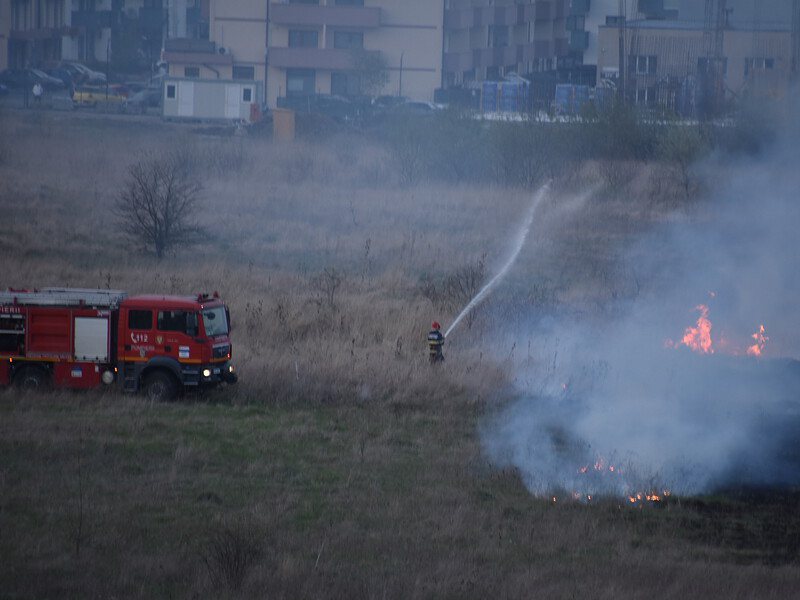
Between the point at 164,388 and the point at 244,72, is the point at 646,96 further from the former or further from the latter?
the point at 244,72

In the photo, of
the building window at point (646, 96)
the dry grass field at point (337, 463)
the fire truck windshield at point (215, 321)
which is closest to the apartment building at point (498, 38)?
the building window at point (646, 96)

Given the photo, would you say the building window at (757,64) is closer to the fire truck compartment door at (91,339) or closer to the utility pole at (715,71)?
the utility pole at (715,71)

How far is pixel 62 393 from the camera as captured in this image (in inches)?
549

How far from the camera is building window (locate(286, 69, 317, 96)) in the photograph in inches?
2520

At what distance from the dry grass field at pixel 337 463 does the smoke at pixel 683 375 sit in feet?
1.57

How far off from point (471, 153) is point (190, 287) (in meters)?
18.1

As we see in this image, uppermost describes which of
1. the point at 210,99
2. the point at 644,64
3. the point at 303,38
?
the point at 303,38

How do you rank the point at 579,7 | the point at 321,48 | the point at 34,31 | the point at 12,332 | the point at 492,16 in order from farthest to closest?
the point at 34,31, the point at 492,16, the point at 321,48, the point at 579,7, the point at 12,332

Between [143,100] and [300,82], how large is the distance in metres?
9.02

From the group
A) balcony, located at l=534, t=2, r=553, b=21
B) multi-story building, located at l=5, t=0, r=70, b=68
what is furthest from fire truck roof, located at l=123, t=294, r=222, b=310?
multi-story building, located at l=5, t=0, r=70, b=68

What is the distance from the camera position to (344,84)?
64.6 meters

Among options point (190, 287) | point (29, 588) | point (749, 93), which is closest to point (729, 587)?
point (29, 588)

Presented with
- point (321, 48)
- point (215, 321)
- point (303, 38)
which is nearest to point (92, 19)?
point (303, 38)

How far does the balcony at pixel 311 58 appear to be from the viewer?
63.0 metres
